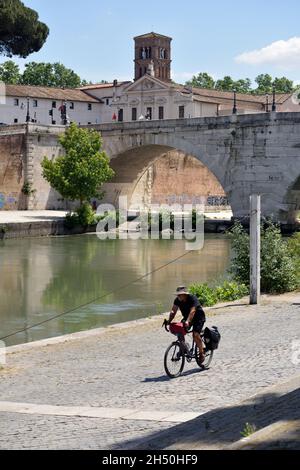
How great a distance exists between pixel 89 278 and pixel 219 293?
8.90 m

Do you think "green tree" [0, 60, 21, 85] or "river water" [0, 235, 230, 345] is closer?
"river water" [0, 235, 230, 345]

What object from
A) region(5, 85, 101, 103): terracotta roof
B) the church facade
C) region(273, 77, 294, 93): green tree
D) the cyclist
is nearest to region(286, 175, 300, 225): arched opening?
the church facade

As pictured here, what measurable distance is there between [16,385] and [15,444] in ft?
10.3

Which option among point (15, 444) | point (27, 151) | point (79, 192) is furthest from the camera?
point (27, 151)

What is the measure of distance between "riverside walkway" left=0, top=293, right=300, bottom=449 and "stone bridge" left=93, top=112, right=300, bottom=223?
92.7ft

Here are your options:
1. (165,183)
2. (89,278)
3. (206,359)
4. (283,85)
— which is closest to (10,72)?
(283,85)

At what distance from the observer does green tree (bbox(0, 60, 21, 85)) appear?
109m

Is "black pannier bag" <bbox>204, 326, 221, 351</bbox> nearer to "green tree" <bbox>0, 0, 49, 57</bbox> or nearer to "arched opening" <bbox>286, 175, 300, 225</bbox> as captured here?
"green tree" <bbox>0, 0, 49, 57</bbox>

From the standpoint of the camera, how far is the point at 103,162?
4409 centimetres

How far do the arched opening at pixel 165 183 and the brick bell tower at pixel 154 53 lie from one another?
23.6m

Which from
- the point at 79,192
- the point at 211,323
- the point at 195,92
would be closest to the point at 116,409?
the point at 211,323

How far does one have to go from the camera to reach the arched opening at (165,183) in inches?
2190

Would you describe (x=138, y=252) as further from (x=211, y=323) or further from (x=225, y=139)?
(x=211, y=323)

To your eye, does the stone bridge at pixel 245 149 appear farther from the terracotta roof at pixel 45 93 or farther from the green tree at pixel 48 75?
the green tree at pixel 48 75
